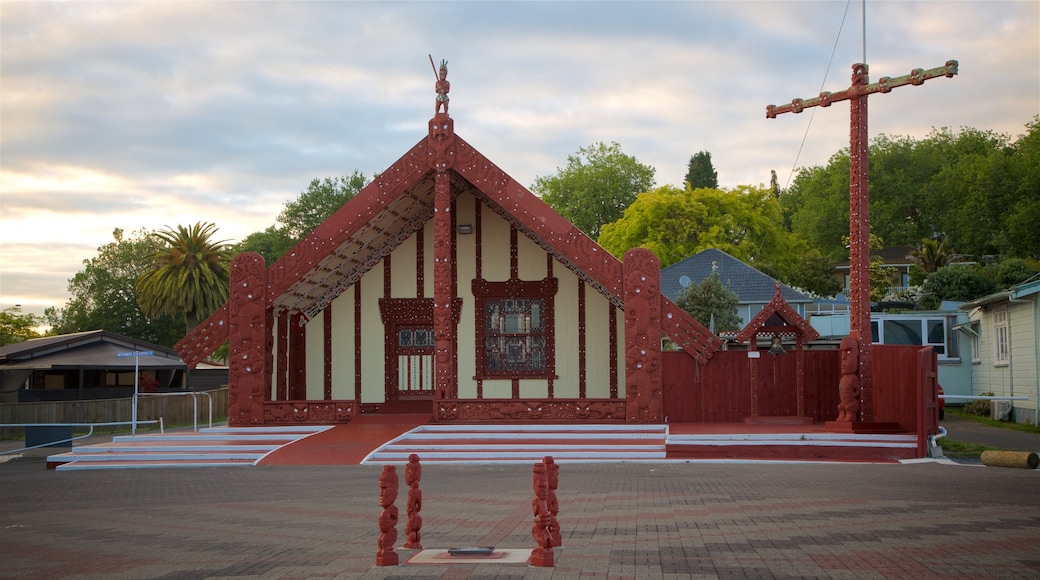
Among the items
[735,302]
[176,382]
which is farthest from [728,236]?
[176,382]

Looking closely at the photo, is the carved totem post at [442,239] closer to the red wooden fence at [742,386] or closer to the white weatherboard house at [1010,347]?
the red wooden fence at [742,386]

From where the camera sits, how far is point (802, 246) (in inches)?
3066

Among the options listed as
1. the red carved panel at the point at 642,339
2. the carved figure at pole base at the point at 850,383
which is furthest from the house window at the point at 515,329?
the carved figure at pole base at the point at 850,383

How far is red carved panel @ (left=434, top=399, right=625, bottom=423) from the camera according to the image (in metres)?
21.0

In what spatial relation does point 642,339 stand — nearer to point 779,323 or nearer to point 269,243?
point 779,323

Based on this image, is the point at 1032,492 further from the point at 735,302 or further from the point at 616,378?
the point at 735,302

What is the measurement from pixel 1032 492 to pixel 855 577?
261 inches

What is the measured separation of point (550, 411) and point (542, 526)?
12.9 meters

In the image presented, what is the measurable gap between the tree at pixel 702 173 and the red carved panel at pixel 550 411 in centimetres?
6263

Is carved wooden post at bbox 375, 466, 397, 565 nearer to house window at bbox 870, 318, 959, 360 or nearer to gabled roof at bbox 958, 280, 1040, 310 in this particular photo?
gabled roof at bbox 958, 280, 1040, 310

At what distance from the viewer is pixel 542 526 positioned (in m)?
8.18

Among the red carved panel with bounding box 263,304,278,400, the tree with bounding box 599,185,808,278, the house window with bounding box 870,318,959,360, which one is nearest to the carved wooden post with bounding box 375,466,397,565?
the red carved panel with bounding box 263,304,278,400

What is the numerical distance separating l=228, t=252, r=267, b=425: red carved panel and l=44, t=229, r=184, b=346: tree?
5225 cm

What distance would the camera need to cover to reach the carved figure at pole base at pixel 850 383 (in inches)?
780
